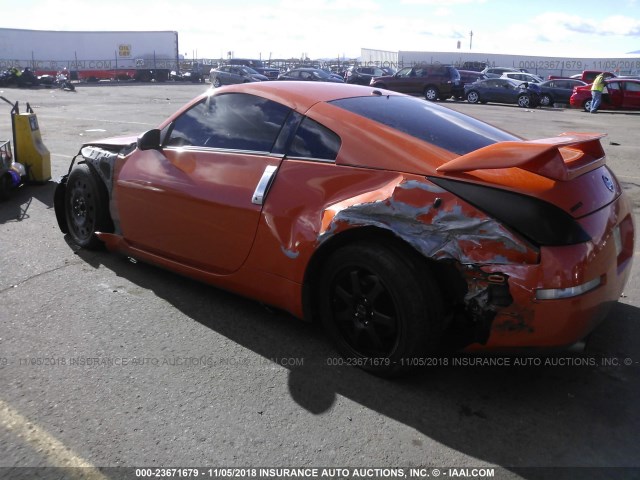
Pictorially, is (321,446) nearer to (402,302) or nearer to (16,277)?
(402,302)

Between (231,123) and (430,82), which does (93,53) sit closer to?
(430,82)

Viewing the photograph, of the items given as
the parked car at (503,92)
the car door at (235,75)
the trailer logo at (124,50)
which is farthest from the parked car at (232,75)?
the parked car at (503,92)

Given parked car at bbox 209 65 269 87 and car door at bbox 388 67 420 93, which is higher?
parked car at bbox 209 65 269 87

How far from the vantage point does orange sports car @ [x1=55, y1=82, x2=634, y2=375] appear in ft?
8.85

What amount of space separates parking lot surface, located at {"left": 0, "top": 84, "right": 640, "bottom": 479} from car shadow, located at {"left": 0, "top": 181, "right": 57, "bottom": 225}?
7.73 ft

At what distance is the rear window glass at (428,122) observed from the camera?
3.34m

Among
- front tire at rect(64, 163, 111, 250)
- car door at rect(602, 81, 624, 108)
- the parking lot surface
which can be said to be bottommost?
the parking lot surface

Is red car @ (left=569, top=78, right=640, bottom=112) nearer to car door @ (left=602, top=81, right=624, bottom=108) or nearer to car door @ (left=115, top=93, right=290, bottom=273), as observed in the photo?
car door @ (left=602, top=81, right=624, bottom=108)

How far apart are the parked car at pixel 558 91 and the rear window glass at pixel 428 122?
24.8 m

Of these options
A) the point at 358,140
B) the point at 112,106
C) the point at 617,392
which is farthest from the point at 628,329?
the point at 112,106

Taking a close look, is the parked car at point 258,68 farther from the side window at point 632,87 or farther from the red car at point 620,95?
the side window at point 632,87

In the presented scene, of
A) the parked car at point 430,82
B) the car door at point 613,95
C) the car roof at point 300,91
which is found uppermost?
the parked car at point 430,82

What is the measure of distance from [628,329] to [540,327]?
1.43m

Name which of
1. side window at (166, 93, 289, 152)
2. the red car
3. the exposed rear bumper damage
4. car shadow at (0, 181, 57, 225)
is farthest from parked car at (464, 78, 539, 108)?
the exposed rear bumper damage
